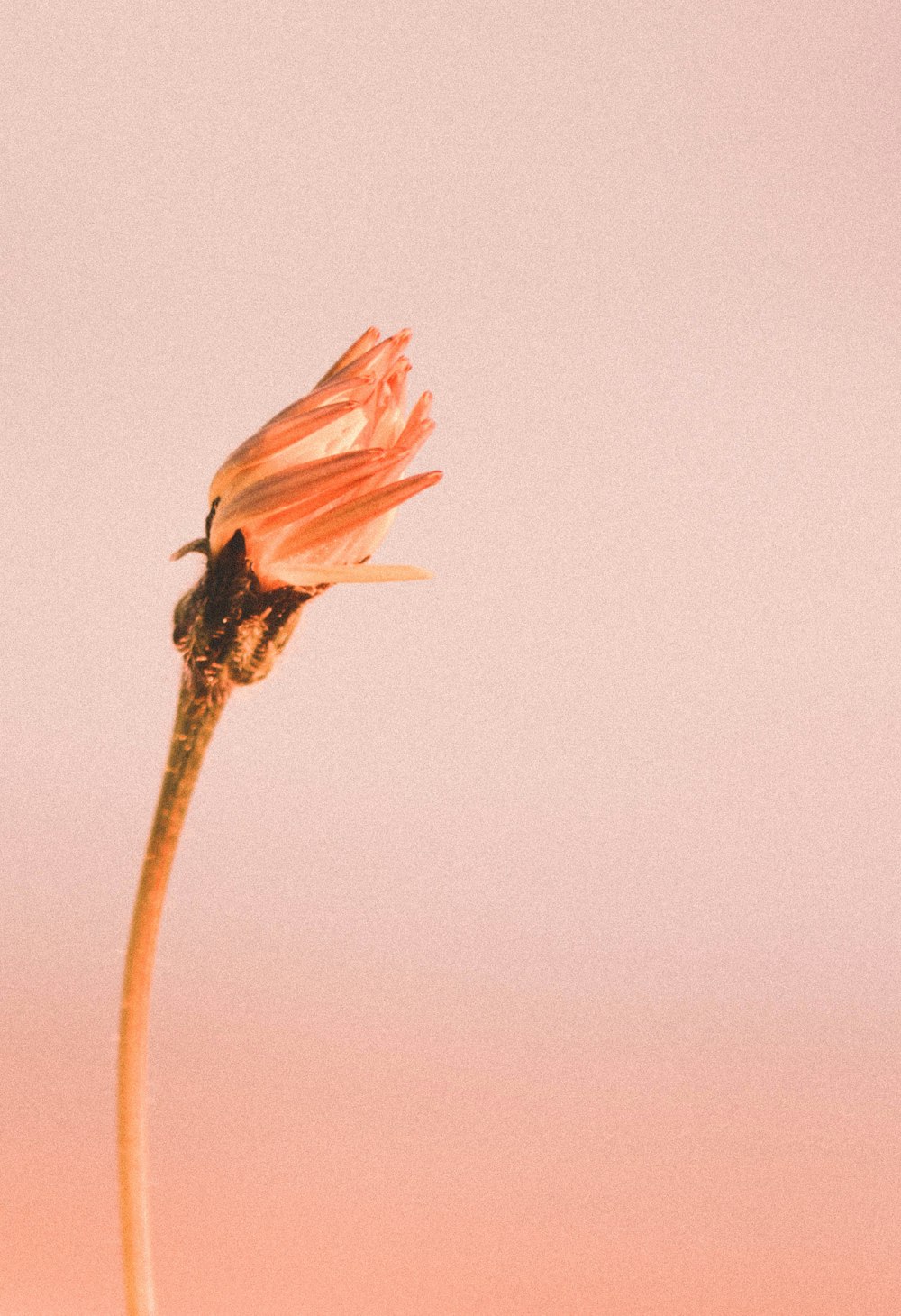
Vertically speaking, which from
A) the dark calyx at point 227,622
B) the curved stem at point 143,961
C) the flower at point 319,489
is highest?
the flower at point 319,489

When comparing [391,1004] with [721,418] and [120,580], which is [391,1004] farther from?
[721,418]

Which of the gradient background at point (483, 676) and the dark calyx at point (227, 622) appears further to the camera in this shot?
the gradient background at point (483, 676)

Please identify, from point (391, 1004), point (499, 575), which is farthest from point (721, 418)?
point (391, 1004)

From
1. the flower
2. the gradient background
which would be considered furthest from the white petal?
the gradient background

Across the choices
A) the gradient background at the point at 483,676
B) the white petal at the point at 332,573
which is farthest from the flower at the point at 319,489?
the gradient background at the point at 483,676

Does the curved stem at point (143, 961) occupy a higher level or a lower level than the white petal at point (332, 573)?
lower

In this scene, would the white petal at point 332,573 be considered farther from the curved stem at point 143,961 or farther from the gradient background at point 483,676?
the gradient background at point 483,676

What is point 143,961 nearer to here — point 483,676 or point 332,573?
point 332,573
